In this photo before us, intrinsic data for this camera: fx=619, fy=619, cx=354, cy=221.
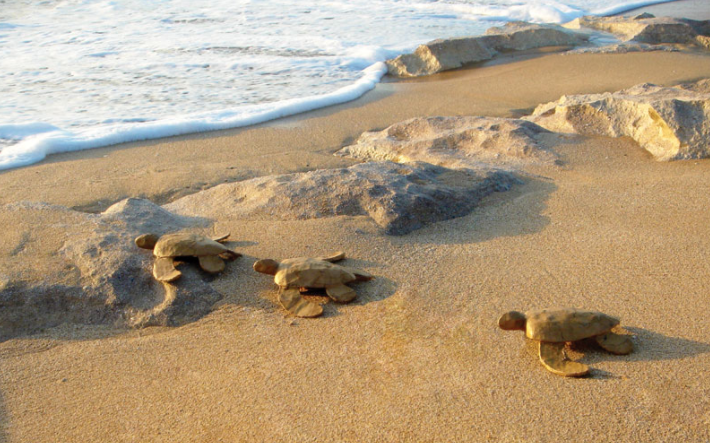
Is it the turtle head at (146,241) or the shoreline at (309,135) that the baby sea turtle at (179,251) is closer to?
the turtle head at (146,241)

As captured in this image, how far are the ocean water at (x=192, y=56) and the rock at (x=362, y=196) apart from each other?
6.25ft

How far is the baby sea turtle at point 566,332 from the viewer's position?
76.3 inches

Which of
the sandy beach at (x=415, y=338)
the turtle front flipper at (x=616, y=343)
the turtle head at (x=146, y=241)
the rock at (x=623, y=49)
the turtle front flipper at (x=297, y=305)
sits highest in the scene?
the turtle head at (x=146, y=241)

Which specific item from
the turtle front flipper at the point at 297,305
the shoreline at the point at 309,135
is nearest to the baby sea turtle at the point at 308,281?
the turtle front flipper at the point at 297,305

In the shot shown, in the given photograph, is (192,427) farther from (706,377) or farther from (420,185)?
(420,185)

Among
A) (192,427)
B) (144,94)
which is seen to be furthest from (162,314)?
(144,94)

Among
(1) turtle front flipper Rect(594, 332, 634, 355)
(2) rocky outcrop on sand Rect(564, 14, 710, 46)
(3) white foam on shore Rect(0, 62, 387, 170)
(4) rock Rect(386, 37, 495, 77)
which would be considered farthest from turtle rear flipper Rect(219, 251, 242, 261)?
(2) rocky outcrop on sand Rect(564, 14, 710, 46)

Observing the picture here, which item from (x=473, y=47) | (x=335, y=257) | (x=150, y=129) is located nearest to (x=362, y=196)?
(x=335, y=257)

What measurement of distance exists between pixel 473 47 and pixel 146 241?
5.78 meters

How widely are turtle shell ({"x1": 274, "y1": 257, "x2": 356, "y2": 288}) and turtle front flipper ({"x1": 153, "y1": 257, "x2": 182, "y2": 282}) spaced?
0.39 m

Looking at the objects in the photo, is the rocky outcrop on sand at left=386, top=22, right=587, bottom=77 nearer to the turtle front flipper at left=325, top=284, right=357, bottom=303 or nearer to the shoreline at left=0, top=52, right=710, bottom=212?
the shoreline at left=0, top=52, right=710, bottom=212

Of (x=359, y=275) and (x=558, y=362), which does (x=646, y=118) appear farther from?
(x=558, y=362)

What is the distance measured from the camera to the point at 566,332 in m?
1.95

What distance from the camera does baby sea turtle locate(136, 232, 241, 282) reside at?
243 centimetres
